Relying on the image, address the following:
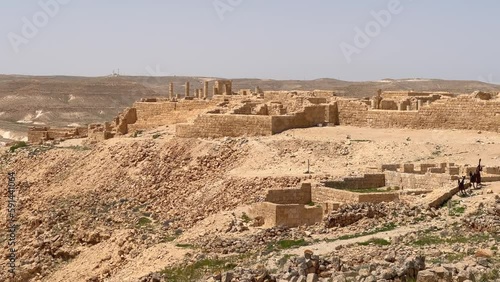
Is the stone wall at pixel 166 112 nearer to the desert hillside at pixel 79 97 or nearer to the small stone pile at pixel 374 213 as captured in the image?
the small stone pile at pixel 374 213

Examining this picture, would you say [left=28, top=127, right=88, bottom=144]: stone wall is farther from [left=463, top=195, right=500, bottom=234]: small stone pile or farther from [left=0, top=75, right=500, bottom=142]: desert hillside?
[left=0, top=75, right=500, bottom=142]: desert hillside

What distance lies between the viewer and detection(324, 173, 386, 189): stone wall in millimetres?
21250

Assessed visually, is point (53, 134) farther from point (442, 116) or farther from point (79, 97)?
point (79, 97)

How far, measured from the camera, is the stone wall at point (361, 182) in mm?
21250

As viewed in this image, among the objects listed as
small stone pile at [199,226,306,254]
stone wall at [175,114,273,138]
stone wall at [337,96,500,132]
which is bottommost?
small stone pile at [199,226,306,254]

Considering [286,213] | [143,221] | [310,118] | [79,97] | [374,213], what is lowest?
[79,97]

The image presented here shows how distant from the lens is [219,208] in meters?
23.2

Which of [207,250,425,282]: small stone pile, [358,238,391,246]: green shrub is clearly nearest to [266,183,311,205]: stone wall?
[358,238,391,246]: green shrub

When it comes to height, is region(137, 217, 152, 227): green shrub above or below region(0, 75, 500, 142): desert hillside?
above

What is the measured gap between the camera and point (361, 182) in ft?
70.0

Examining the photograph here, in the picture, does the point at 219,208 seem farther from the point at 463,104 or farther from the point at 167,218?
the point at 463,104

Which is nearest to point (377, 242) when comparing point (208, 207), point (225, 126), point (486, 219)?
point (486, 219)

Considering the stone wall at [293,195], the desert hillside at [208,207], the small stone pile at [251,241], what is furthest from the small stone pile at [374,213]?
the stone wall at [293,195]

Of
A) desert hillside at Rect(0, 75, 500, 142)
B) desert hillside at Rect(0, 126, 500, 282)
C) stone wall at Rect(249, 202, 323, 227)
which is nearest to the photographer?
desert hillside at Rect(0, 126, 500, 282)
